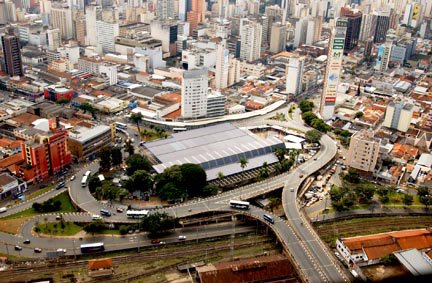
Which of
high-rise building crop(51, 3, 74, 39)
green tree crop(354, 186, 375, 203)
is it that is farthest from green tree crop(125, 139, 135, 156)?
high-rise building crop(51, 3, 74, 39)

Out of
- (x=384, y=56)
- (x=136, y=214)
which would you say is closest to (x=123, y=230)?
(x=136, y=214)

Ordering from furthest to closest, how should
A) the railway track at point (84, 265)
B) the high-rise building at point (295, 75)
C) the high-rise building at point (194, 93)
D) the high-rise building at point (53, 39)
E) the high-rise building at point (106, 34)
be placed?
the high-rise building at point (106, 34)
the high-rise building at point (53, 39)
the high-rise building at point (295, 75)
the high-rise building at point (194, 93)
the railway track at point (84, 265)

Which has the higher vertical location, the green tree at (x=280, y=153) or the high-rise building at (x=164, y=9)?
the high-rise building at (x=164, y=9)

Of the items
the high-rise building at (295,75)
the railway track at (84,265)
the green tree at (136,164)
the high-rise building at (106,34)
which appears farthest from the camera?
the high-rise building at (106,34)

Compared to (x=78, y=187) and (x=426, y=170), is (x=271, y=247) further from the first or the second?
(x=426, y=170)

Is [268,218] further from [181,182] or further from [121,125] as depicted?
[121,125]

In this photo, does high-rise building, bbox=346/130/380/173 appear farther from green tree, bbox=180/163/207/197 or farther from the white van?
the white van

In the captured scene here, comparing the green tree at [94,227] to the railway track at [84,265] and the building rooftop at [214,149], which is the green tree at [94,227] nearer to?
the railway track at [84,265]

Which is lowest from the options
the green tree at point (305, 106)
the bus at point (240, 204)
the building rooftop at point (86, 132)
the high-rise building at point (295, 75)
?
the bus at point (240, 204)

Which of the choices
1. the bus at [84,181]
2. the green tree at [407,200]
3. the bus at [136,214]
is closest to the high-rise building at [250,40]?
the green tree at [407,200]
